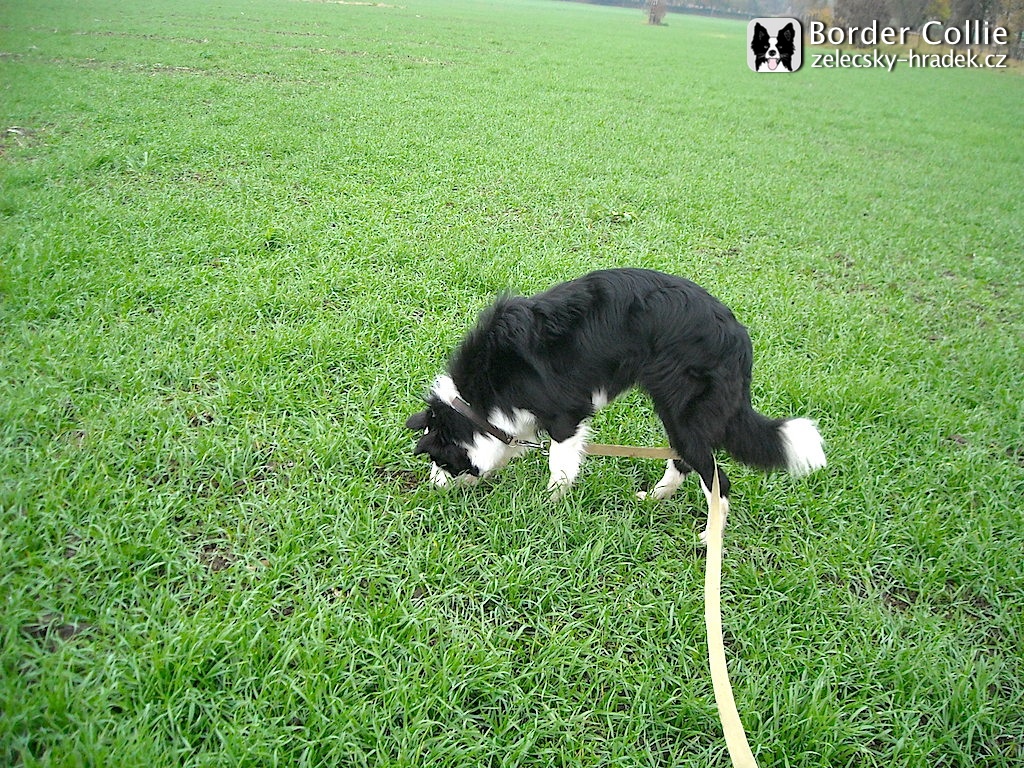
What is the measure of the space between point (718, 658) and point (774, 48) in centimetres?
2509

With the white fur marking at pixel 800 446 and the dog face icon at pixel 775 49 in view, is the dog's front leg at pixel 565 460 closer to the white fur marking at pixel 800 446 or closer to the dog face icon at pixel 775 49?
the white fur marking at pixel 800 446

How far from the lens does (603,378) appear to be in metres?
2.62

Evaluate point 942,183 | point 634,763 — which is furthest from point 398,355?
point 942,183

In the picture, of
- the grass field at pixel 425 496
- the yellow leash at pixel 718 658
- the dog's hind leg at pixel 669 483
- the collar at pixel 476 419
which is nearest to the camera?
the yellow leash at pixel 718 658

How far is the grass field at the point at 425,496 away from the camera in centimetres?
189

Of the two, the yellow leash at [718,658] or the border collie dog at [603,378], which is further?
the border collie dog at [603,378]

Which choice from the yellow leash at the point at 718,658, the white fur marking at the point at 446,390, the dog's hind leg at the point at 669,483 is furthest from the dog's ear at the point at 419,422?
the yellow leash at the point at 718,658

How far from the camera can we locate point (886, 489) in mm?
3008

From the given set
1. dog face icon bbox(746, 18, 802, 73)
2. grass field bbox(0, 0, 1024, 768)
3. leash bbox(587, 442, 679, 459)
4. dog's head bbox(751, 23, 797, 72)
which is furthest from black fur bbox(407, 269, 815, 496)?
dog's head bbox(751, 23, 797, 72)

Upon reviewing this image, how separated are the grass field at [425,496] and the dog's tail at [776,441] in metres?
0.44

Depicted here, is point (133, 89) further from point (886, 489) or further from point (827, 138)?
point (827, 138)

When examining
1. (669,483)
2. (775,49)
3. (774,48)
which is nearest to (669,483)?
(669,483)

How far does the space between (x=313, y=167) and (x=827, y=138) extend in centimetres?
1007

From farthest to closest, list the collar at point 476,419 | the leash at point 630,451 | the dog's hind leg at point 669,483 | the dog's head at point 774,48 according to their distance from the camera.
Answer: the dog's head at point 774,48, the dog's hind leg at point 669,483, the leash at point 630,451, the collar at point 476,419
